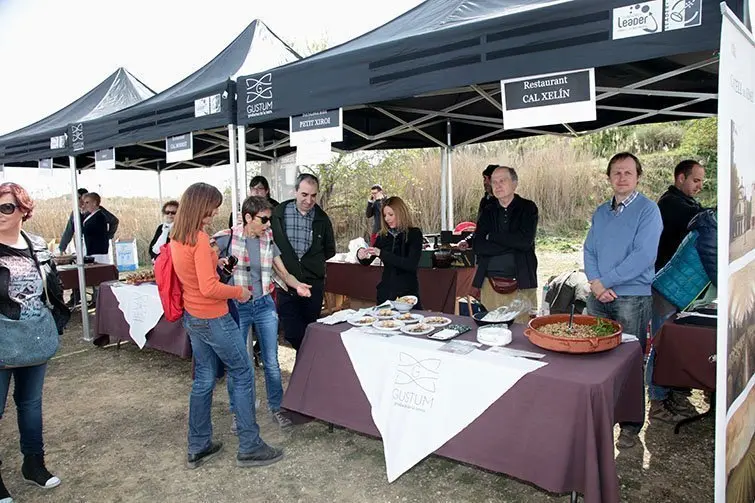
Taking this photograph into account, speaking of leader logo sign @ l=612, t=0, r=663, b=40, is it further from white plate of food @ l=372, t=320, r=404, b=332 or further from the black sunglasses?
the black sunglasses

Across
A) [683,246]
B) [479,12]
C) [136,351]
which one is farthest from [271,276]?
[136,351]

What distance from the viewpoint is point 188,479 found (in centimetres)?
240

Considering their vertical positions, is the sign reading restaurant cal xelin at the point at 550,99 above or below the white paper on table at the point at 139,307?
above

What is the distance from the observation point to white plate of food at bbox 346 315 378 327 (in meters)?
2.51

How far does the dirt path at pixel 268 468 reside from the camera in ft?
7.30

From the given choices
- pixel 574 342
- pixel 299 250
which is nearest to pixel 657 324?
pixel 574 342

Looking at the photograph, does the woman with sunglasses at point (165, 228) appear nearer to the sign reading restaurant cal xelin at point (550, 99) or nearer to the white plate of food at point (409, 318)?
the white plate of food at point (409, 318)

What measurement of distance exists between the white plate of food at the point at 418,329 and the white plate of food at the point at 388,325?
36 mm

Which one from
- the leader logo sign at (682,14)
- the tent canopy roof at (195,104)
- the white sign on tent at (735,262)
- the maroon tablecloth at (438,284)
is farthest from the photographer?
the maroon tablecloth at (438,284)

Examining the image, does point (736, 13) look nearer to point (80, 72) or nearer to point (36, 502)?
point (36, 502)

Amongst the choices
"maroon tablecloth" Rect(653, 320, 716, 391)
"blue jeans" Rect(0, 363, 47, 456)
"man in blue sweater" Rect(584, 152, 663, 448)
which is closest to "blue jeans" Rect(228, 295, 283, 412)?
"blue jeans" Rect(0, 363, 47, 456)

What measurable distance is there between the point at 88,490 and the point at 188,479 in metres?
0.45

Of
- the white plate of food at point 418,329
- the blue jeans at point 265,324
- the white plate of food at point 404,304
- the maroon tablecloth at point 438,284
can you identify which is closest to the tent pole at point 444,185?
the maroon tablecloth at point 438,284

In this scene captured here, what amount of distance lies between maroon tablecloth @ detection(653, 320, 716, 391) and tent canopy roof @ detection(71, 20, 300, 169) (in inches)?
106
